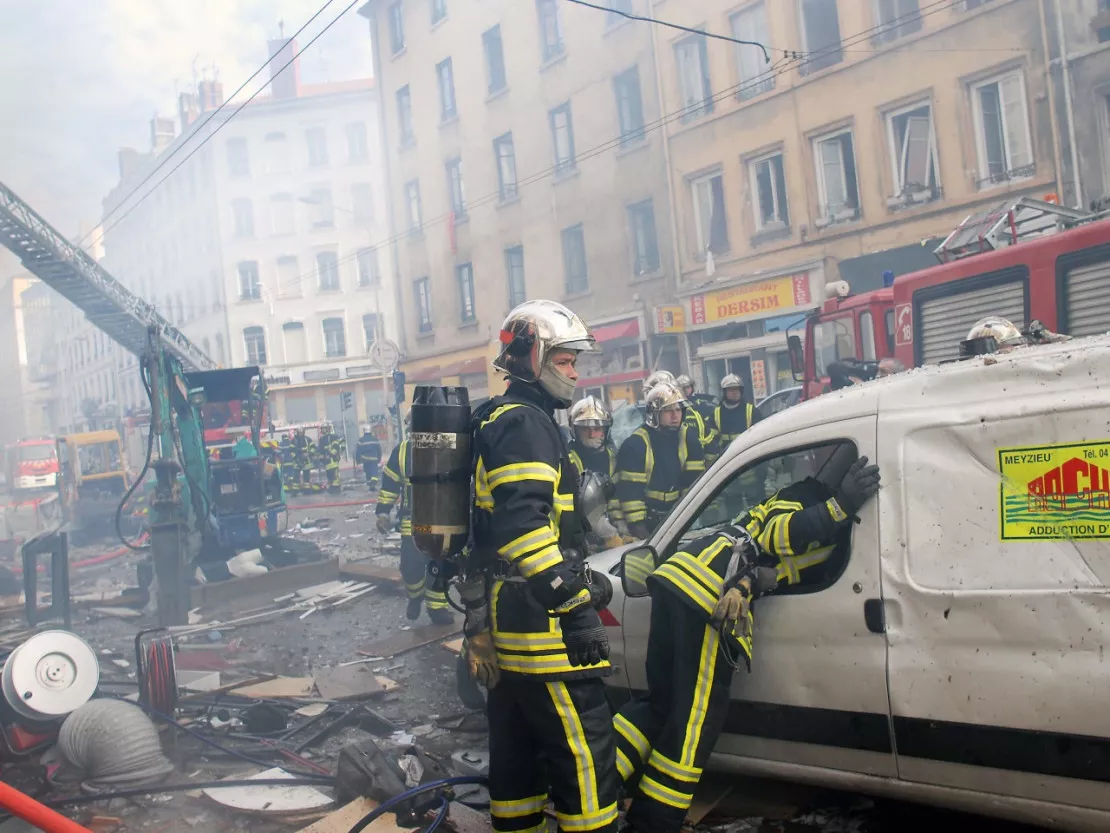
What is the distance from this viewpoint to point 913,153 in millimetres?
16359

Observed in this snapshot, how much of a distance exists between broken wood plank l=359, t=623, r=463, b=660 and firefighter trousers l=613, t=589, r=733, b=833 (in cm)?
434

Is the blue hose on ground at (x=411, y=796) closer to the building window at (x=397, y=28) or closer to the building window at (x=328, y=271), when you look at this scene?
the building window at (x=397, y=28)

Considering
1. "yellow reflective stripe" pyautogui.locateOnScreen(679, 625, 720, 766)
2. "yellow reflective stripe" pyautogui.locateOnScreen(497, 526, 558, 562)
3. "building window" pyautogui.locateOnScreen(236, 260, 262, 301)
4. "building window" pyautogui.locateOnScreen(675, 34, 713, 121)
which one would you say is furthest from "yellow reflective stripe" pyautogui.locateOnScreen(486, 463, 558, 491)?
"building window" pyautogui.locateOnScreen(236, 260, 262, 301)

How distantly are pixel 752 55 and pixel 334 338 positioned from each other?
34.5 m

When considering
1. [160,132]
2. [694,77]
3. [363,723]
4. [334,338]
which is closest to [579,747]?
[363,723]

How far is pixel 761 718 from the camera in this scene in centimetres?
351

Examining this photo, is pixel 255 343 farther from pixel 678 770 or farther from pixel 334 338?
pixel 678 770

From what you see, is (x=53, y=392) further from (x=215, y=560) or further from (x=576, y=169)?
(x=215, y=560)

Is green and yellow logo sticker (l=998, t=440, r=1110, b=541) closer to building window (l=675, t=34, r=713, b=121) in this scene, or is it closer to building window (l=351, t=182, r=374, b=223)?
building window (l=675, t=34, r=713, b=121)

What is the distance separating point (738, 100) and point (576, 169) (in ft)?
19.6

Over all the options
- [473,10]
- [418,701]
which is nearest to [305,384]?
[473,10]

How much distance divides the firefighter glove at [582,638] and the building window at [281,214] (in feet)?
167

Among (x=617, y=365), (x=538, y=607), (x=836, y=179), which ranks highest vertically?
(x=836, y=179)

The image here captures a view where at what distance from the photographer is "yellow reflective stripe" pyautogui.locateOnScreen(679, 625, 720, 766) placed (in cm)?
341
